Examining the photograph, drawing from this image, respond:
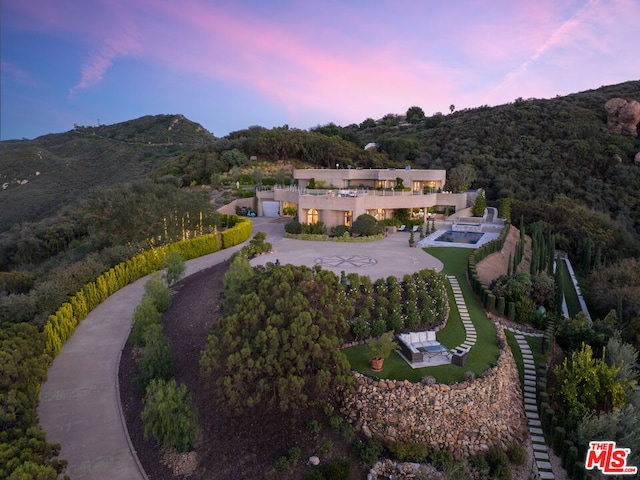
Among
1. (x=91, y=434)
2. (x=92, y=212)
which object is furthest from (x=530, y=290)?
(x=92, y=212)

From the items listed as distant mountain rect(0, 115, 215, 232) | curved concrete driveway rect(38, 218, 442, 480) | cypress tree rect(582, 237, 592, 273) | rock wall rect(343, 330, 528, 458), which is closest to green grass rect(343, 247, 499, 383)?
rock wall rect(343, 330, 528, 458)

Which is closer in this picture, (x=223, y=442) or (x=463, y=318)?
(x=223, y=442)

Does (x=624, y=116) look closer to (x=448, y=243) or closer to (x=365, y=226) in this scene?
(x=448, y=243)

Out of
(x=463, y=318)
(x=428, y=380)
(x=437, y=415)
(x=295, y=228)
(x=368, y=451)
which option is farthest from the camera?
(x=295, y=228)

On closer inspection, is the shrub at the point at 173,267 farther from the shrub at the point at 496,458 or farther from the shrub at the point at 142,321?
the shrub at the point at 496,458

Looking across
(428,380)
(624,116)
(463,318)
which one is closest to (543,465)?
(428,380)

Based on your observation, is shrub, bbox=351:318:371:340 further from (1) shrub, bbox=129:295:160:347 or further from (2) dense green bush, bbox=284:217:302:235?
(2) dense green bush, bbox=284:217:302:235
